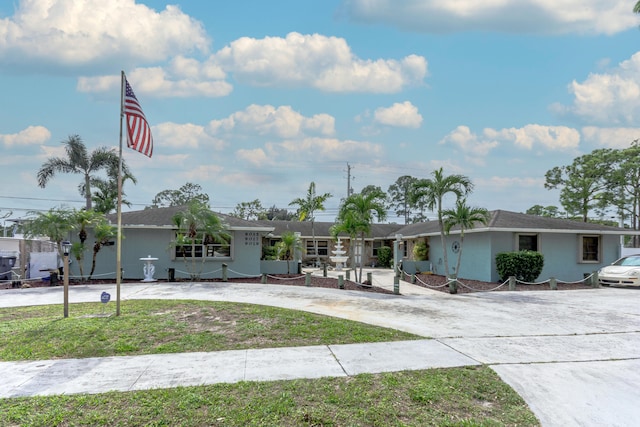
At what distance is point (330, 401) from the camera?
15.6ft

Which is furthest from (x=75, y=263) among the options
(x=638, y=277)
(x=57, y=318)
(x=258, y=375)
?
(x=638, y=277)

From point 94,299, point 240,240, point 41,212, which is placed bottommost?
point 94,299

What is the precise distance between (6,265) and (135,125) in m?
12.8

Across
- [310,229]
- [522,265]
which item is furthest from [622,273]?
[310,229]

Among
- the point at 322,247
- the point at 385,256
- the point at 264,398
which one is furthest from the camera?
the point at 322,247

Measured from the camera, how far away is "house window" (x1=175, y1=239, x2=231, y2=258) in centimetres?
1903

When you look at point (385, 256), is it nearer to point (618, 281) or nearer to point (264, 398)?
point (618, 281)

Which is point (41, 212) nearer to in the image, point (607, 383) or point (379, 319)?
point (379, 319)

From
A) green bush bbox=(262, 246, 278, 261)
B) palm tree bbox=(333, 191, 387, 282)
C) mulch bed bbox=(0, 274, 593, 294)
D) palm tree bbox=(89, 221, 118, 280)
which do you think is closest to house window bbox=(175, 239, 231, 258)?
mulch bed bbox=(0, 274, 593, 294)

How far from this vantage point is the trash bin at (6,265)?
17.2 metres

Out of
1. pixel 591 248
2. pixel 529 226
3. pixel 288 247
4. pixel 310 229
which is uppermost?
pixel 529 226

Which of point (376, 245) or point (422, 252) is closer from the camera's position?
point (422, 252)

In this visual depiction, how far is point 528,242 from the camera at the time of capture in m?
18.8

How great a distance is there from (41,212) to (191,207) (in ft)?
Answer: 18.6
